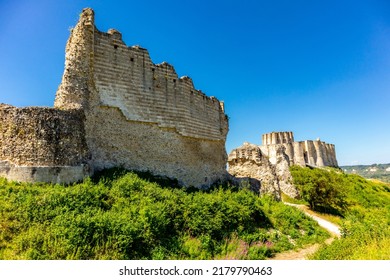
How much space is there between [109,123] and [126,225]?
5.78 meters

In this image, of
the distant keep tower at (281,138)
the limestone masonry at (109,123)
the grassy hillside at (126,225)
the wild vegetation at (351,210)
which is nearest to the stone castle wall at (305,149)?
the distant keep tower at (281,138)

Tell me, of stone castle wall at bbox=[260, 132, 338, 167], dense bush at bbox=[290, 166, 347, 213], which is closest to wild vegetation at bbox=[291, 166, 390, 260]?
dense bush at bbox=[290, 166, 347, 213]

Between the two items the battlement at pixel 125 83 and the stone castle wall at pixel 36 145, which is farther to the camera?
the battlement at pixel 125 83

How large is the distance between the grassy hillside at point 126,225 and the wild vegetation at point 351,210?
217cm

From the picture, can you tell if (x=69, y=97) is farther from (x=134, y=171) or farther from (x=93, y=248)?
(x=93, y=248)

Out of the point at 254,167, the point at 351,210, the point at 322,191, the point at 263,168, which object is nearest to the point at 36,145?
the point at 254,167

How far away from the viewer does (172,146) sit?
1430cm

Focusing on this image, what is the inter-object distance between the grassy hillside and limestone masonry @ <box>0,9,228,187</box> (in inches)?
38.1

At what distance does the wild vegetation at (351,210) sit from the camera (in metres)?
7.11

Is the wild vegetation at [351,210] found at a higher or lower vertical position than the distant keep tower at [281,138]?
lower

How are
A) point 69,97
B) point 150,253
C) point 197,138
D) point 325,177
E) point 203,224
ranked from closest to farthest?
1. point 150,253
2. point 203,224
3. point 69,97
4. point 197,138
5. point 325,177

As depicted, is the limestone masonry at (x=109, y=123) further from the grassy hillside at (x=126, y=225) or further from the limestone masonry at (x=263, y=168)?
the limestone masonry at (x=263, y=168)

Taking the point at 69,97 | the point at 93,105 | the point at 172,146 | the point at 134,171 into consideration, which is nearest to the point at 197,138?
the point at 172,146

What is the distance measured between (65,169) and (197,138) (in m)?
8.22
